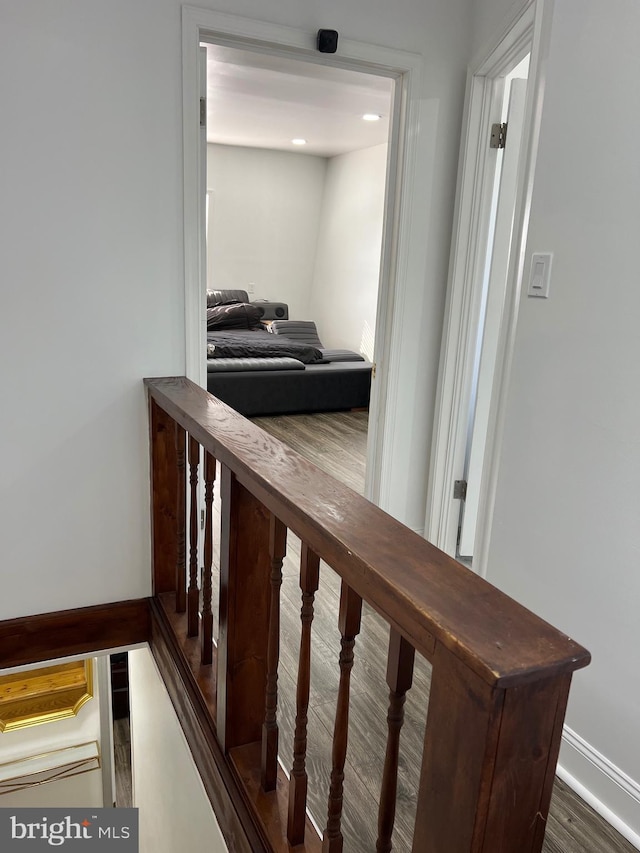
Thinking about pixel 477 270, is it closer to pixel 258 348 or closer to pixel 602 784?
pixel 602 784

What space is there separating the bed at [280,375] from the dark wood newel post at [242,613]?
4101mm

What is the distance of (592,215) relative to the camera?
5.24 feet

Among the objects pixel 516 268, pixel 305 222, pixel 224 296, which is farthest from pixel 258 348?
pixel 516 268

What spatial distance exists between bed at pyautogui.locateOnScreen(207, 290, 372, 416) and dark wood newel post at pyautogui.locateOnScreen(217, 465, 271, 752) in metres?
4.10

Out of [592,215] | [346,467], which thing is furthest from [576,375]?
[346,467]

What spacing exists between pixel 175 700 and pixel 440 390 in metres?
1.60

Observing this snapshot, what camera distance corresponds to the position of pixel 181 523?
2076mm

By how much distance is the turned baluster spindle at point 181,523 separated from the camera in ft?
6.61

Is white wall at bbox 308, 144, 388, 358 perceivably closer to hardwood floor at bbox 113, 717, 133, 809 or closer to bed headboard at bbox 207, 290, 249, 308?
bed headboard at bbox 207, 290, 249, 308

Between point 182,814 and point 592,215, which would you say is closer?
point 592,215

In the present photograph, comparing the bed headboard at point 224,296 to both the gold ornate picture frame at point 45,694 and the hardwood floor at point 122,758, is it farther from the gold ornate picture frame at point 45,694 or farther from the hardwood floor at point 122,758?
the hardwood floor at point 122,758

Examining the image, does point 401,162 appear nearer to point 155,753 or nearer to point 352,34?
point 352,34
